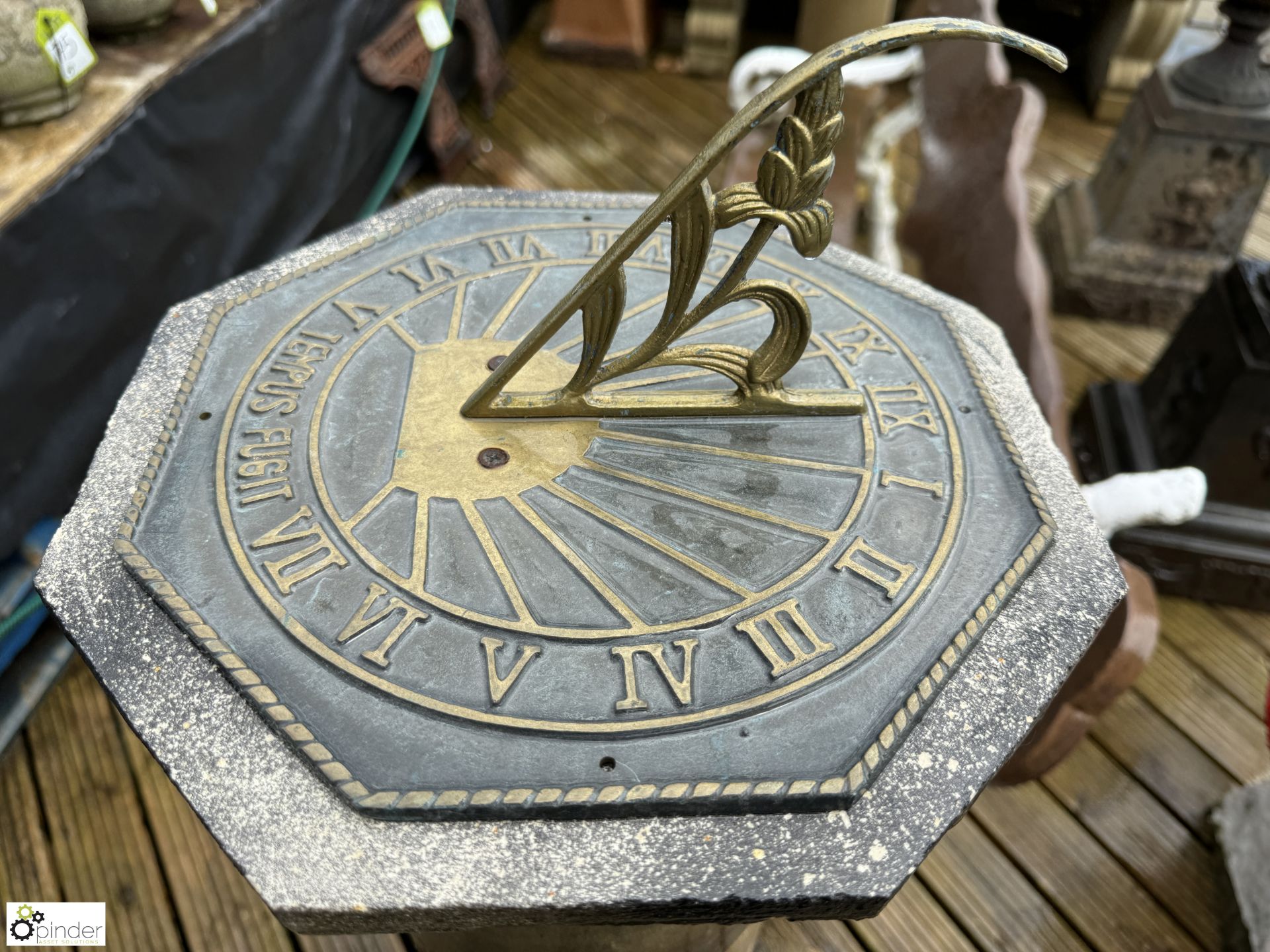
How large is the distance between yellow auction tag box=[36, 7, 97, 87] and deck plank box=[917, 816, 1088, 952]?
2.85 m

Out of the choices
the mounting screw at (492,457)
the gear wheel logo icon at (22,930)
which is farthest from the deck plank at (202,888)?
the mounting screw at (492,457)

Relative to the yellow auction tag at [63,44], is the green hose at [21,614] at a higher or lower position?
lower

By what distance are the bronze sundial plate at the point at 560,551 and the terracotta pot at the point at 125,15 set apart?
154 cm

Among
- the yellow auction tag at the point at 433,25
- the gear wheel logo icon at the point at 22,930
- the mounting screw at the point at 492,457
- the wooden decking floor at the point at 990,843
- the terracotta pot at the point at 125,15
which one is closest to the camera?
the mounting screw at the point at 492,457

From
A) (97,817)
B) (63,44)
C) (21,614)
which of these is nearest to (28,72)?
(63,44)

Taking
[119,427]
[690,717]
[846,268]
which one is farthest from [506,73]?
[690,717]

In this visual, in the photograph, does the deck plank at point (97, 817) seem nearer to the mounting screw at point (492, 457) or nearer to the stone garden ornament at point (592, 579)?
the stone garden ornament at point (592, 579)

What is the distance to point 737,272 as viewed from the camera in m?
1.44

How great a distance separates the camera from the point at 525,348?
4.90 ft

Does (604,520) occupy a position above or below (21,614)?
above

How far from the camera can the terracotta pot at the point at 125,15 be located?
2.72 m

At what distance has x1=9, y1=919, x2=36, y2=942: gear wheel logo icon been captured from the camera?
6.52 ft

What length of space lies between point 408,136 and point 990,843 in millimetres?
3368

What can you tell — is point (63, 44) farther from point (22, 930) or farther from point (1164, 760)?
point (1164, 760)
